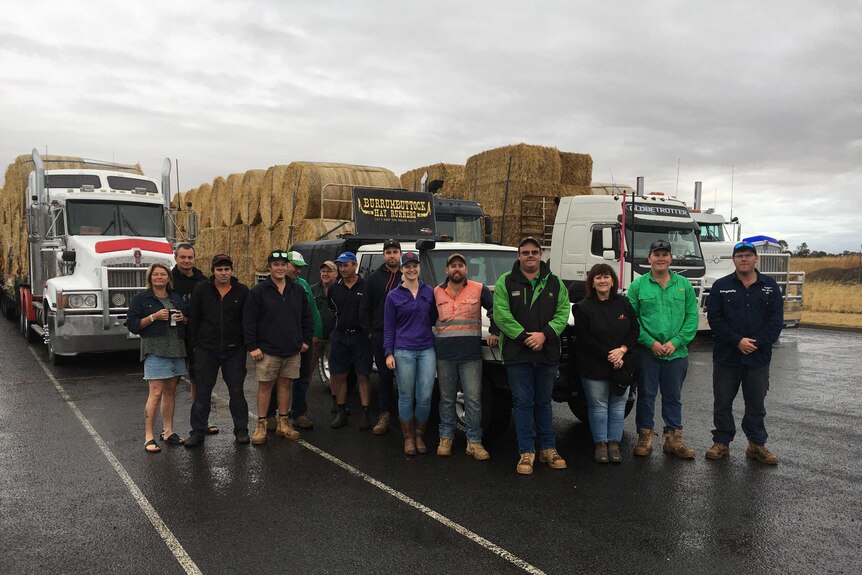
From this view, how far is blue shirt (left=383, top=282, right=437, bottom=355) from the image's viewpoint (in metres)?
5.80

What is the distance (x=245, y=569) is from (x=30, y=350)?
10.8m

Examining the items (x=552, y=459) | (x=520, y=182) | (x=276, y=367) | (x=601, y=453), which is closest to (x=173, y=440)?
(x=276, y=367)

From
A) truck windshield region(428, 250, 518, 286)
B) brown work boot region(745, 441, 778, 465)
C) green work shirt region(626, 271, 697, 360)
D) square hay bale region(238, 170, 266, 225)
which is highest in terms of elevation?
square hay bale region(238, 170, 266, 225)

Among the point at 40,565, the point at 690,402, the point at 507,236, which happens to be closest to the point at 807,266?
the point at 507,236

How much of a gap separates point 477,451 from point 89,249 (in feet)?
25.3

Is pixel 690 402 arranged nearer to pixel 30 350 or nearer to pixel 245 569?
pixel 245 569

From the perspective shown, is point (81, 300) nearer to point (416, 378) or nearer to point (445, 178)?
point (416, 378)

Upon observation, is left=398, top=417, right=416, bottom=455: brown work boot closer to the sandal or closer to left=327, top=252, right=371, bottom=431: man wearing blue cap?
left=327, top=252, right=371, bottom=431: man wearing blue cap

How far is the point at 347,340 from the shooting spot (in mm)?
6793

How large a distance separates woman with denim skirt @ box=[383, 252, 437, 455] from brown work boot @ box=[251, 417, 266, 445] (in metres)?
1.34

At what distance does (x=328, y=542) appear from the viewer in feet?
13.4

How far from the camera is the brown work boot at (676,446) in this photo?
5.70 m

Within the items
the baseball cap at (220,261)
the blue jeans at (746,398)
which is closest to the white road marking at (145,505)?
the baseball cap at (220,261)

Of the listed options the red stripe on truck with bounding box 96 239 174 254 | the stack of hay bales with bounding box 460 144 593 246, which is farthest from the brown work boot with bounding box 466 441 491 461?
the stack of hay bales with bounding box 460 144 593 246
